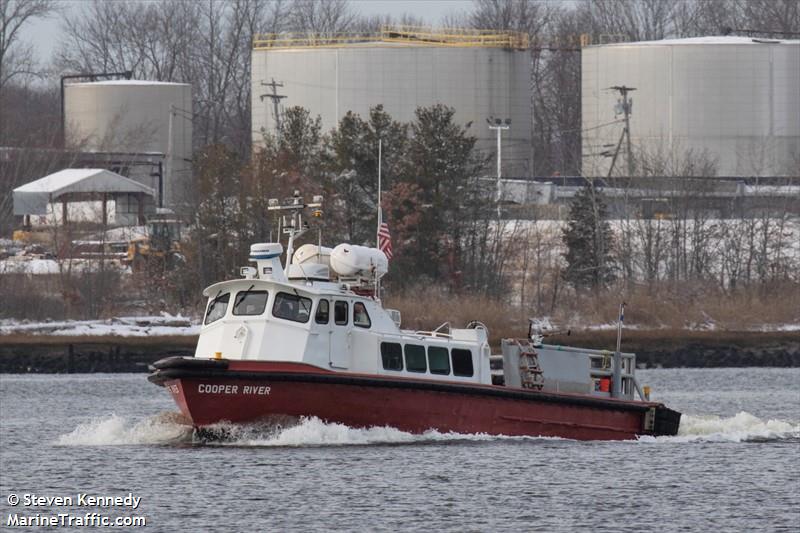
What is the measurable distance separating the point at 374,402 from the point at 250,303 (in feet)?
9.14

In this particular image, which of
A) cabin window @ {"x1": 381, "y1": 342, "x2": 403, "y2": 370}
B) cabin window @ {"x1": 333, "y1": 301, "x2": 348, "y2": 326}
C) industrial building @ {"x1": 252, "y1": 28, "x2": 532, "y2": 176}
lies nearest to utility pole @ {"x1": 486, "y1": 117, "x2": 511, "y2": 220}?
industrial building @ {"x1": 252, "y1": 28, "x2": 532, "y2": 176}

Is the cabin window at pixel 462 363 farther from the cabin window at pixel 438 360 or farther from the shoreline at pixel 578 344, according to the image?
the shoreline at pixel 578 344

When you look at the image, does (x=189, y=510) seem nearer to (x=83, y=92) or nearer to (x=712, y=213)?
(x=712, y=213)

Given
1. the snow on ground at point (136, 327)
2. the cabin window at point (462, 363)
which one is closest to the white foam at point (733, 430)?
the cabin window at point (462, 363)

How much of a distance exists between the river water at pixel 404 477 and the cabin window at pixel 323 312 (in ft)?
5.88

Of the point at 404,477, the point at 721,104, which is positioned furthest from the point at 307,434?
the point at 721,104

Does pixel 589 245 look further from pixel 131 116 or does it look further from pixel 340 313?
pixel 340 313

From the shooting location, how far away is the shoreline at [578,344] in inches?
2334

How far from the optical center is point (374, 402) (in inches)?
1272

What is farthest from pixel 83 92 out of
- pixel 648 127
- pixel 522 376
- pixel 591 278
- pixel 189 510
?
pixel 189 510

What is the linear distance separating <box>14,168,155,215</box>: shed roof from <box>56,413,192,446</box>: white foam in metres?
52.6

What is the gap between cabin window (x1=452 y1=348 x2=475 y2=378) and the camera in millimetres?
33625

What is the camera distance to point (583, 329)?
64.0 m

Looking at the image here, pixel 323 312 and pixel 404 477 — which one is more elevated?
pixel 323 312
